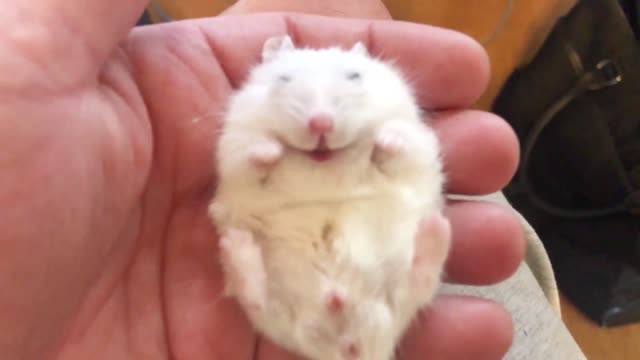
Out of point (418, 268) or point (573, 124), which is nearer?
point (418, 268)

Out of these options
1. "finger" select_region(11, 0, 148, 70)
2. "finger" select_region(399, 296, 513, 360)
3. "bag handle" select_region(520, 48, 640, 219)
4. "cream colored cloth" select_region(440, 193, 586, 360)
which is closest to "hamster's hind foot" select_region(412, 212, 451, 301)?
"finger" select_region(399, 296, 513, 360)

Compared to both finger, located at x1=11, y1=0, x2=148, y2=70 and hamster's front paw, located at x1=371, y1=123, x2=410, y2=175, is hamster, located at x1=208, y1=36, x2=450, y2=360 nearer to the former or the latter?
hamster's front paw, located at x1=371, y1=123, x2=410, y2=175

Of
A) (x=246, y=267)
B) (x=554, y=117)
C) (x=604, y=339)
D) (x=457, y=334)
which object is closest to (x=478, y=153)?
(x=457, y=334)

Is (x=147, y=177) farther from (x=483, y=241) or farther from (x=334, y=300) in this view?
(x=483, y=241)

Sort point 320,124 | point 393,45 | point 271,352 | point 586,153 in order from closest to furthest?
point 320,124
point 271,352
point 393,45
point 586,153

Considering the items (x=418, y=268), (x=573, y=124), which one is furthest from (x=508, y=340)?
(x=573, y=124)

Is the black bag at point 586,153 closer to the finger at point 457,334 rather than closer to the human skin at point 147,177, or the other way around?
the human skin at point 147,177

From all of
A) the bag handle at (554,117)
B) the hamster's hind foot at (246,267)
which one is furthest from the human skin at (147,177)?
the bag handle at (554,117)

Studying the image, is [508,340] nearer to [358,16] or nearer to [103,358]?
[103,358]
